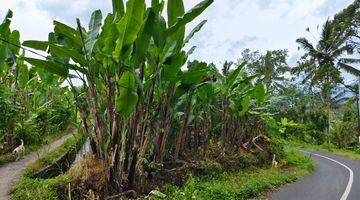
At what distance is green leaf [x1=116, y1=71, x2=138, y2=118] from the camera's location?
664 centimetres

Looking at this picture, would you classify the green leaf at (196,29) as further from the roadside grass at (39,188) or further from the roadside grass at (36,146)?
the roadside grass at (36,146)

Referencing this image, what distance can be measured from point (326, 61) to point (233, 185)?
30947mm

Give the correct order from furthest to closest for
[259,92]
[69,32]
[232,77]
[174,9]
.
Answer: [259,92], [232,77], [174,9], [69,32]

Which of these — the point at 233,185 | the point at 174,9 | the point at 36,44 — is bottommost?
the point at 233,185

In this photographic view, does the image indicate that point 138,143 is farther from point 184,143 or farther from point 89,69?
point 184,143

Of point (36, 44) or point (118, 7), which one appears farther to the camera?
point (118, 7)

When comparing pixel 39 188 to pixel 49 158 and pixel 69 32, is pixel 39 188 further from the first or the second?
pixel 69 32

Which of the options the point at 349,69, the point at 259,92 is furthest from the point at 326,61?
the point at 259,92

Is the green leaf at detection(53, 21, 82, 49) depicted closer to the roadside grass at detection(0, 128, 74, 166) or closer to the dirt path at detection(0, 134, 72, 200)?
the dirt path at detection(0, 134, 72, 200)

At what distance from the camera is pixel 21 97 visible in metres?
11.3

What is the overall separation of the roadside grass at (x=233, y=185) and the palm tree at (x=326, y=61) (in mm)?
23080

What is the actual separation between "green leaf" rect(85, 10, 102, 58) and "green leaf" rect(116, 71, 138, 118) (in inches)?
25.0

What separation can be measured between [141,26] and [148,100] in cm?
163

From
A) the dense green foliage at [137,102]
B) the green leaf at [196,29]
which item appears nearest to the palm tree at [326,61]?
the dense green foliage at [137,102]
